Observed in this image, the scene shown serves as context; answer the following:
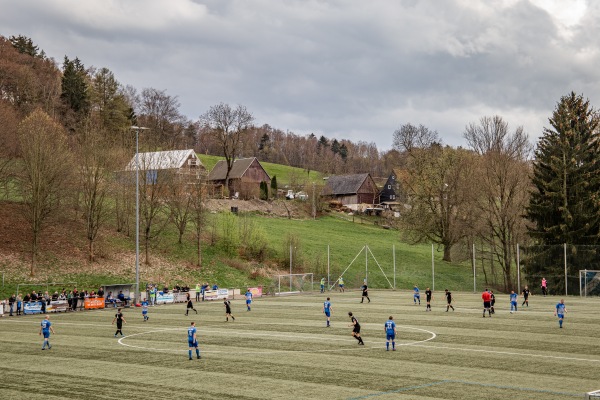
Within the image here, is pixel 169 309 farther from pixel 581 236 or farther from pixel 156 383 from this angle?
pixel 581 236

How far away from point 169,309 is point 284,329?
17.3 m

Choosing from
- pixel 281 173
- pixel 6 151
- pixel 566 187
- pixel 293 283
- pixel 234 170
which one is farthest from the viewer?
pixel 281 173

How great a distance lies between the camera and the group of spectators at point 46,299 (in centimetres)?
4866

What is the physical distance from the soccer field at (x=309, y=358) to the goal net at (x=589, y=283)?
519 inches

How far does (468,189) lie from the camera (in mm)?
74625

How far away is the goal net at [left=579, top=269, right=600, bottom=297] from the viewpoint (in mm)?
56500

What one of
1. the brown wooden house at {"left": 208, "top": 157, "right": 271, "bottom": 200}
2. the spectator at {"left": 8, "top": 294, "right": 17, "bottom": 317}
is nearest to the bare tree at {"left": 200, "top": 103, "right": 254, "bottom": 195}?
the brown wooden house at {"left": 208, "top": 157, "right": 271, "bottom": 200}

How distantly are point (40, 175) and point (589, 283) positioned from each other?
51243 millimetres

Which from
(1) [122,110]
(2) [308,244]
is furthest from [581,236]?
(1) [122,110]

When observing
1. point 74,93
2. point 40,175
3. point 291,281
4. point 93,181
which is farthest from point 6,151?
point 74,93

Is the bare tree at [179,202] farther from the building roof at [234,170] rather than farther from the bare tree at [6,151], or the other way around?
the building roof at [234,170]

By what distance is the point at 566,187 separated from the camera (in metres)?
62.5

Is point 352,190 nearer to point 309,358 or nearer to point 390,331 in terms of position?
point 390,331

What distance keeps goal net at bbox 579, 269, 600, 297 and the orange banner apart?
137 feet
